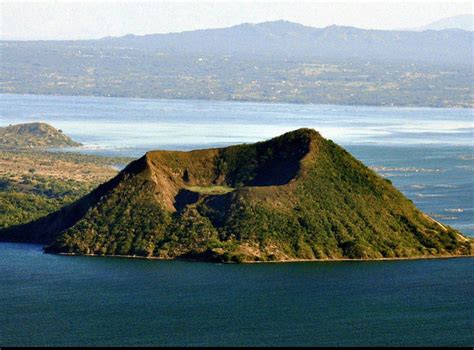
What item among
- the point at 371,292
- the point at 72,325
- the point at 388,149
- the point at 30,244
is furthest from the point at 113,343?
the point at 388,149

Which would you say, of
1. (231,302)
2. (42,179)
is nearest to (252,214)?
(231,302)

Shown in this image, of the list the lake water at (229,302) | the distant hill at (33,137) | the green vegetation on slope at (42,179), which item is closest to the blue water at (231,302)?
the lake water at (229,302)

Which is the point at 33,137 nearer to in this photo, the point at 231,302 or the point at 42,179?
the point at 42,179

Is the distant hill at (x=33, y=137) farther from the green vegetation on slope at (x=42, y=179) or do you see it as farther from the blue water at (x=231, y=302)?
the blue water at (x=231, y=302)

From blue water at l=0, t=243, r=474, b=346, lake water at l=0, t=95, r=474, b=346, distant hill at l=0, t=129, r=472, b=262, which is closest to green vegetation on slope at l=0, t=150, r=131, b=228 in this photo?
distant hill at l=0, t=129, r=472, b=262

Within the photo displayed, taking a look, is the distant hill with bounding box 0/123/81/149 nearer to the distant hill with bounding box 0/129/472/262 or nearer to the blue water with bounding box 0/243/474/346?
the distant hill with bounding box 0/129/472/262
